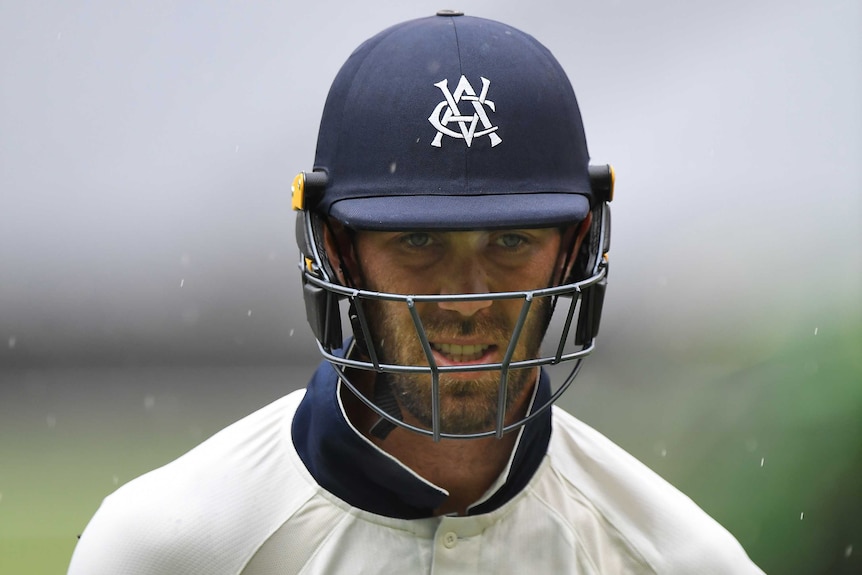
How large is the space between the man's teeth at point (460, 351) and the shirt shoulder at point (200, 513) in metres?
0.33

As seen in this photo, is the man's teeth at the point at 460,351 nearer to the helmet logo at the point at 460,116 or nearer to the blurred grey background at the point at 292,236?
the helmet logo at the point at 460,116

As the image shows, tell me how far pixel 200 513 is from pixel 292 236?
1077 millimetres

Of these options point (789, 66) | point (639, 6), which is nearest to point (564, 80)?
point (639, 6)

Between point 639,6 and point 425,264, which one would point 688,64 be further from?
point 425,264

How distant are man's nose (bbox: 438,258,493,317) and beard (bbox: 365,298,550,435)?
0.02 m

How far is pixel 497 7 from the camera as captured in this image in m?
2.95

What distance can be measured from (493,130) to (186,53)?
114 cm

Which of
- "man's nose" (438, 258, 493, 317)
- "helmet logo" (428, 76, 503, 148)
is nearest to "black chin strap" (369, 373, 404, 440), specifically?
"man's nose" (438, 258, 493, 317)

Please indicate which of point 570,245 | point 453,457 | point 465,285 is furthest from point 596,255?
point 453,457

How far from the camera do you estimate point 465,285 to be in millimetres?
1936

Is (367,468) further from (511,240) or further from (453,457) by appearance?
(511,240)

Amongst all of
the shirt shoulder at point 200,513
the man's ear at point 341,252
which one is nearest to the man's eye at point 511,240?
the man's ear at point 341,252

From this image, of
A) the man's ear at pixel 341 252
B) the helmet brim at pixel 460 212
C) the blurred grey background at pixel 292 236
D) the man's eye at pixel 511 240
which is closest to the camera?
the helmet brim at pixel 460 212

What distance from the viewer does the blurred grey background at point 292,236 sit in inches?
112
